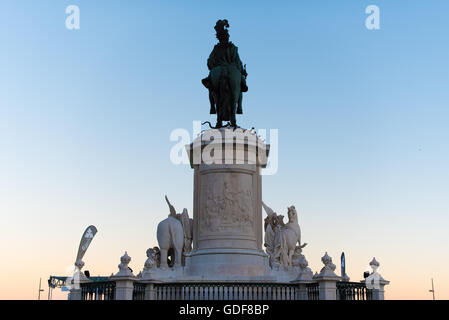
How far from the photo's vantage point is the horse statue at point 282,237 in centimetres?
2489

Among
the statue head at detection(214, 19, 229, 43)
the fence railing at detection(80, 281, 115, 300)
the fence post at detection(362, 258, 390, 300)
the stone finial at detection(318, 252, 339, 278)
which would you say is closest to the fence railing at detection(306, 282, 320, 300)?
the stone finial at detection(318, 252, 339, 278)

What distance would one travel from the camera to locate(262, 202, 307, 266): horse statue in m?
24.9

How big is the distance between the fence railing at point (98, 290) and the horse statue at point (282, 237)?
7.25m

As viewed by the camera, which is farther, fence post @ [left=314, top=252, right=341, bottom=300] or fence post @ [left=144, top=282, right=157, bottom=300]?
fence post @ [left=144, top=282, right=157, bottom=300]

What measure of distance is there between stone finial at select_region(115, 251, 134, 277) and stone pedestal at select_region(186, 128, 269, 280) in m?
3.55

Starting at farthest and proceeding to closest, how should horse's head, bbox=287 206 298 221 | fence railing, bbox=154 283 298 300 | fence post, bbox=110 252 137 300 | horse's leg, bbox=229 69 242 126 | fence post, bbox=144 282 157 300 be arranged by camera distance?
horse's head, bbox=287 206 298 221 < horse's leg, bbox=229 69 242 126 < fence post, bbox=144 282 157 300 < fence railing, bbox=154 283 298 300 < fence post, bbox=110 252 137 300

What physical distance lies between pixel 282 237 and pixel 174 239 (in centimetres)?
438

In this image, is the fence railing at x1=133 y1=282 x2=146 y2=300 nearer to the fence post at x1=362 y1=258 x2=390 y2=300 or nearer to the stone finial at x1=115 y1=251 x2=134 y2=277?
the stone finial at x1=115 y1=251 x2=134 y2=277

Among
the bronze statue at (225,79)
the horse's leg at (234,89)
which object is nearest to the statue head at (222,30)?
the bronze statue at (225,79)
